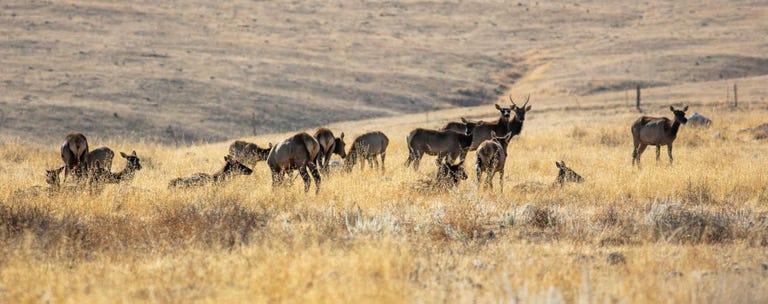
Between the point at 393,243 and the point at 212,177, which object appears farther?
the point at 212,177

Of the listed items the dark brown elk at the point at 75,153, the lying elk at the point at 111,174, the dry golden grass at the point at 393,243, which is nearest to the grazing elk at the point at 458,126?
the dry golden grass at the point at 393,243

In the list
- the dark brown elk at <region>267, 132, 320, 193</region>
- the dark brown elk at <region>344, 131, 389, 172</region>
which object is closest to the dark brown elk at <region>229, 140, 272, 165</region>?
the dark brown elk at <region>344, 131, 389, 172</region>

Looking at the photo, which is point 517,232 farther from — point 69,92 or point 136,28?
point 136,28

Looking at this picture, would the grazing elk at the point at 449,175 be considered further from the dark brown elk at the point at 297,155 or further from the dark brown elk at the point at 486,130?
the dark brown elk at the point at 486,130

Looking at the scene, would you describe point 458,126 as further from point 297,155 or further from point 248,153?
point 297,155

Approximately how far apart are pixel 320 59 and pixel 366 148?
2140 inches

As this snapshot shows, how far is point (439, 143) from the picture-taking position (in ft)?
63.4

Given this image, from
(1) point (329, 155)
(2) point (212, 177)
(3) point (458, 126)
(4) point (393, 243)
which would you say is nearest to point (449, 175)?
(2) point (212, 177)

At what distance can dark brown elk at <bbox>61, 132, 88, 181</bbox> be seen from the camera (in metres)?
15.8

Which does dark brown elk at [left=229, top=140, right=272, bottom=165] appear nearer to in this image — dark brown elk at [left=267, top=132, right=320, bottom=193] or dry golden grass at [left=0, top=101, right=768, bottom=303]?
dry golden grass at [left=0, top=101, right=768, bottom=303]

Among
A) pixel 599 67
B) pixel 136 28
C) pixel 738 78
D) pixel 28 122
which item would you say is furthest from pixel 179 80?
pixel 738 78

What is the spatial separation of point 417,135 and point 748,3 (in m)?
91.5

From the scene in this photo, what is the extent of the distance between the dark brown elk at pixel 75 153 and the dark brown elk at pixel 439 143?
22.9 feet

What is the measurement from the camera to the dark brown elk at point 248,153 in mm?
18458
